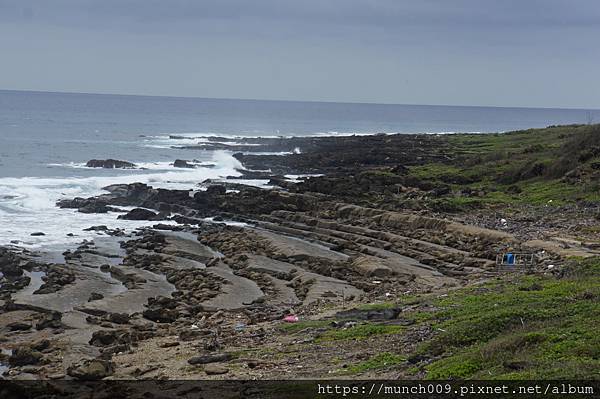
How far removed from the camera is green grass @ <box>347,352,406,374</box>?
55.6ft

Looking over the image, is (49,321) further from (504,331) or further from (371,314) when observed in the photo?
(504,331)

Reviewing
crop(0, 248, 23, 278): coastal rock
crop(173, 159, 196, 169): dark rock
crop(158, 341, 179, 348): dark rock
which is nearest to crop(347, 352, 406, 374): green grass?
crop(158, 341, 179, 348): dark rock

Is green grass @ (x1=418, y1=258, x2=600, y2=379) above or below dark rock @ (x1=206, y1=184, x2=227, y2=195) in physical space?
above

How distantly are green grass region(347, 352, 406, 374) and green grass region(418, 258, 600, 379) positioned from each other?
0.66 m

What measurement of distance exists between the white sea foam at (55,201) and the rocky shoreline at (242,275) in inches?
75.1

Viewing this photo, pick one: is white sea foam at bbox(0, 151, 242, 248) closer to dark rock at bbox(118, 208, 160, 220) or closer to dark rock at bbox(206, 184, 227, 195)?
dark rock at bbox(118, 208, 160, 220)

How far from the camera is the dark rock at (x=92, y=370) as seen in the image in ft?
62.7

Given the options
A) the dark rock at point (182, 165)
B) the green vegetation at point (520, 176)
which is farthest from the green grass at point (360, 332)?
the dark rock at point (182, 165)

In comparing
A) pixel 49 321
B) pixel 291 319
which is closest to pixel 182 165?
pixel 49 321

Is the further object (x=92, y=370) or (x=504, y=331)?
(x=92, y=370)

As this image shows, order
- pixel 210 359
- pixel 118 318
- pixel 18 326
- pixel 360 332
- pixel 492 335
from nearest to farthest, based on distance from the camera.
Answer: pixel 492 335
pixel 210 359
pixel 360 332
pixel 18 326
pixel 118 318

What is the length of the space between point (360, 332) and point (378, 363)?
3241 mm

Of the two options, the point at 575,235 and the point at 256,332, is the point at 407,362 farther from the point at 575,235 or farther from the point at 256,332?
the point at 575,235

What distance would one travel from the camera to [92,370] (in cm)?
1930
